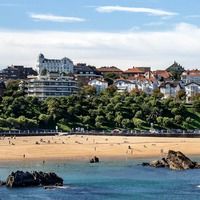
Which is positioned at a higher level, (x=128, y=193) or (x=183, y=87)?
(x=183, y=87)

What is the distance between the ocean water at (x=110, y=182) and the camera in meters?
57.0

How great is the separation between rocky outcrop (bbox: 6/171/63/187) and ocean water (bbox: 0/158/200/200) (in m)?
1.07

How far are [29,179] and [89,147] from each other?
35181mm

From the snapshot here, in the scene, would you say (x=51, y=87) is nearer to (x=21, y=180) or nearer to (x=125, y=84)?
(x=125, y=84)

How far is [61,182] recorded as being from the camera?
209 feet

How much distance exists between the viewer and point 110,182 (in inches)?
2574

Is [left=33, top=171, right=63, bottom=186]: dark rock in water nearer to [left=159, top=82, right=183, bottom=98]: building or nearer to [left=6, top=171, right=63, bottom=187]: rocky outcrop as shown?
[left=6, top=171, right=63, bottom=187]: rocky outcrop

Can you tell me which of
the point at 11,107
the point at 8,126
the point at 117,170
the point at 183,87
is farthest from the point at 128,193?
the point at 183,87

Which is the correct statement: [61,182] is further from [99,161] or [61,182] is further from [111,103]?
[111,103]

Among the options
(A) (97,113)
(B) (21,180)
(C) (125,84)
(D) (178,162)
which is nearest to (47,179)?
(B) (21,180)

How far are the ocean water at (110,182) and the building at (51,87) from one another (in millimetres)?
87371

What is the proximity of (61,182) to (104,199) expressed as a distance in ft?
30.2

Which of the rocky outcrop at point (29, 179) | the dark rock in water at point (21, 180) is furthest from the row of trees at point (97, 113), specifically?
the dark rock in water at point (21, 180)

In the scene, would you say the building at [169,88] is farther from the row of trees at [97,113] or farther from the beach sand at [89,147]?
the beach sand at [89,147]
